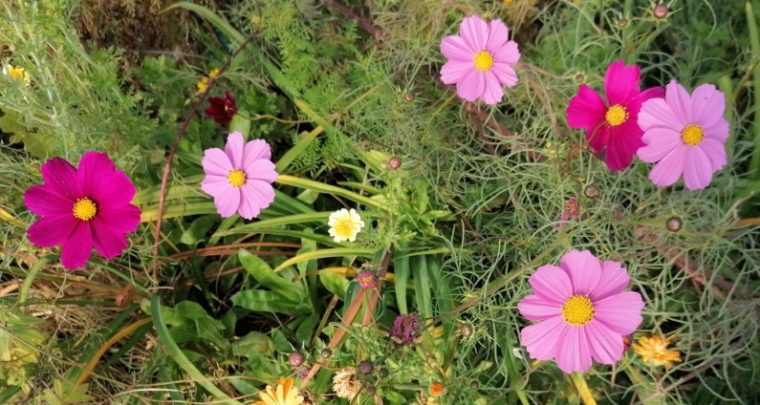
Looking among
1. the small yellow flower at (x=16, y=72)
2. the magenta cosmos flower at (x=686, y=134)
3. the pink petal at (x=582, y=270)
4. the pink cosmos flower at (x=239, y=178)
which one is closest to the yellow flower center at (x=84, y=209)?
the pink cosmos flower at (x=239, y=178)

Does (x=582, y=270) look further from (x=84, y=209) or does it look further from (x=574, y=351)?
(x=84, y=209)

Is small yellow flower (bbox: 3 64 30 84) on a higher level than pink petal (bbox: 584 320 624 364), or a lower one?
higher

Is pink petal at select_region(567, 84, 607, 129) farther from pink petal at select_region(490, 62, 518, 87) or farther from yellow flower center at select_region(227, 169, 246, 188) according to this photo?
yellow flower center at select_region(227, 169, 246, 188)

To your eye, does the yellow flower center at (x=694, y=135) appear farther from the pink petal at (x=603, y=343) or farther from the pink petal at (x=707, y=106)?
the pink petal at (x=603, y=343)

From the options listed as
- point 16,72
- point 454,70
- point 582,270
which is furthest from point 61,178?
point 582,270

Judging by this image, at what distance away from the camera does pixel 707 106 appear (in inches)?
30.9

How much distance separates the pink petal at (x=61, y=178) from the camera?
2.76ft

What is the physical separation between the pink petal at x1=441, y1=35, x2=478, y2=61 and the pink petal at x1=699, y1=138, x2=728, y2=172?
0.38 metres

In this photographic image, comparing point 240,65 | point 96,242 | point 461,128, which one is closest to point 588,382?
point 461,128

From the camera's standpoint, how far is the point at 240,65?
126 centimetres

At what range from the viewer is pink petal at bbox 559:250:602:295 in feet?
2.36

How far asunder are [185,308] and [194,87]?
0.56 metres

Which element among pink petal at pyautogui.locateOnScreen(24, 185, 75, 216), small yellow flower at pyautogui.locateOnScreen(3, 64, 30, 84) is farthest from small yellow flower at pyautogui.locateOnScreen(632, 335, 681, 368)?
small yellow flower at pyautogui.locateOnScreen(3, 64, 30, 84)

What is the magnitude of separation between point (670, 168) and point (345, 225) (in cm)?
54
